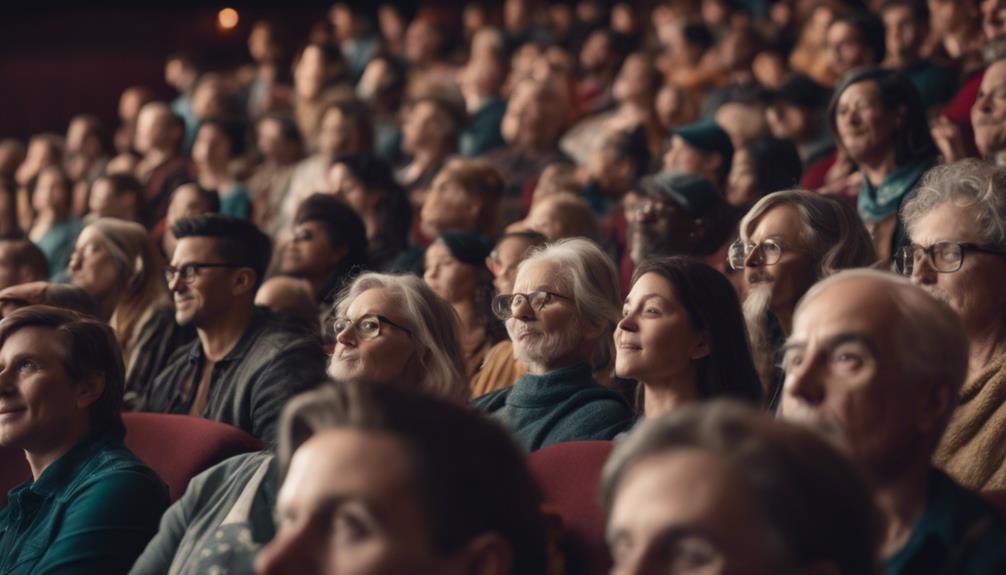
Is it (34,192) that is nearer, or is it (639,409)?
(639,409)

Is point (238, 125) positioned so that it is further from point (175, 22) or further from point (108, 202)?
point (175, 22)

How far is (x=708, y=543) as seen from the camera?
1291 millimetres

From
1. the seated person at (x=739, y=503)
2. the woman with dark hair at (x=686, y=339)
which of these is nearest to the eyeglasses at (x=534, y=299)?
the woman with dark hair at (x=686, y=339)

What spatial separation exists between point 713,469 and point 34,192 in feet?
17.6

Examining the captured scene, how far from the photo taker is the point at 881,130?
3805mm

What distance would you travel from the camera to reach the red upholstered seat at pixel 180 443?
262 centimetres

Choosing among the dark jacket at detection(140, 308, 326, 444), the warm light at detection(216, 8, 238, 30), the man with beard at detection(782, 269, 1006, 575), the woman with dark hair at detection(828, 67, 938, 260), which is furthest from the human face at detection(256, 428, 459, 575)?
the warm light at detection(216, 8, 238, 30)

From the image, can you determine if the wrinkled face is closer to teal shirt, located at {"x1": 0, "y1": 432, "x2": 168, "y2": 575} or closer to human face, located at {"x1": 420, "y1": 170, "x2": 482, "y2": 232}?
human face, located at {"x1": 420, "y1": 170, "x2": 482, "y2": 232}

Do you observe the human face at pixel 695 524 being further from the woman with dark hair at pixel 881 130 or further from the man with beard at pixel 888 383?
the woman with dark hair at pixel 881 130

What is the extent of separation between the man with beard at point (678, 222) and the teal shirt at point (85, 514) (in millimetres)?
1707

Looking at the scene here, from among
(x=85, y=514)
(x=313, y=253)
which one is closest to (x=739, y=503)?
(x=85, y=514)

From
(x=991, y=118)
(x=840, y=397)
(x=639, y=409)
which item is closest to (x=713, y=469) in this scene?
(x=840, y=397)

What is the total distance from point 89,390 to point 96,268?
5.23 ft

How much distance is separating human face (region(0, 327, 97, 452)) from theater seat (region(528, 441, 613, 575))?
38.1 inches
